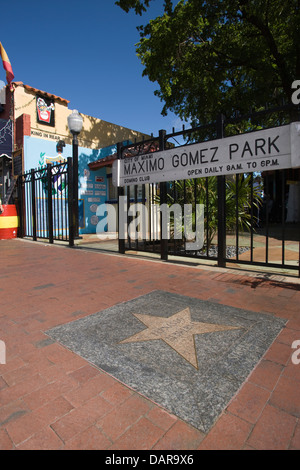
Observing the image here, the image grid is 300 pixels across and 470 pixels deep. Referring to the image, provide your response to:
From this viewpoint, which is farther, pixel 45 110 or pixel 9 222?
pixel 45 110

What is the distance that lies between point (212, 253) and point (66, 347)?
4765 millimetres

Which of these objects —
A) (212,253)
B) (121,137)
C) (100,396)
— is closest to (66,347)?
(100,396)

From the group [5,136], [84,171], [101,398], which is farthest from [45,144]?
[101,398]

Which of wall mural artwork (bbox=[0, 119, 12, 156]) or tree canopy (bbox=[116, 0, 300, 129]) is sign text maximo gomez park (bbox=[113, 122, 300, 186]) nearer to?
tree canopy (bbox=[116, 0, 300, 129])

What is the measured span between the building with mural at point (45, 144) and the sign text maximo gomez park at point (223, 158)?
6.88 m

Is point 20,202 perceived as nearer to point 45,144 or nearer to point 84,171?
point 45,144

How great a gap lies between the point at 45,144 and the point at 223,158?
9472 millimetres

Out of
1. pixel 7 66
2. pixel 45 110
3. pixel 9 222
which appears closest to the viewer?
pixel 9 222

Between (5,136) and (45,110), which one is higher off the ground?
(45,110)

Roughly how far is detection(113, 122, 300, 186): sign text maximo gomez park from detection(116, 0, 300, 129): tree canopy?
678cm

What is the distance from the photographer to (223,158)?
4.60m

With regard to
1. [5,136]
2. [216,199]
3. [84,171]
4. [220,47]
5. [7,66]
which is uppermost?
[220,47]

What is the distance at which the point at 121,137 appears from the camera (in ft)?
52.0
